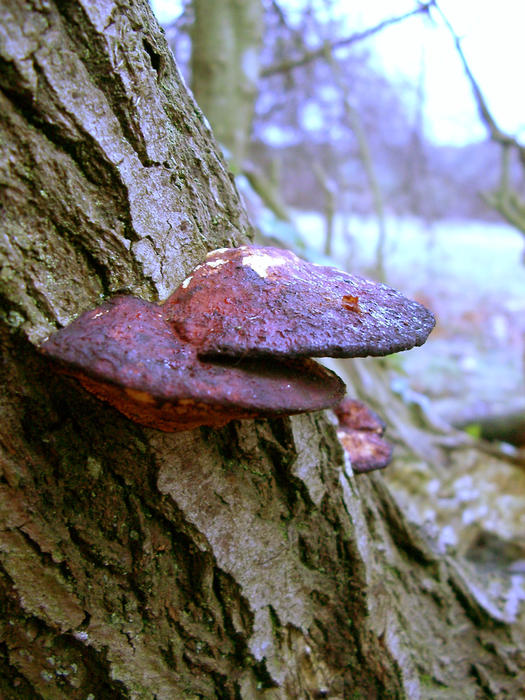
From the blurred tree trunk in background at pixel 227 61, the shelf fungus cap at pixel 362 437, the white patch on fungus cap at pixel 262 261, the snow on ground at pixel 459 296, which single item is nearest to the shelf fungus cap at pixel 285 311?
the white patch on fungus cap at pixel 262 261

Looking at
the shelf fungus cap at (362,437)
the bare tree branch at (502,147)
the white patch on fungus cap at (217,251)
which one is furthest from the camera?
the bare tree branch at (502,147)

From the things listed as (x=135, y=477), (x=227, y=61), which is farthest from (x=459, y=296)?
(x=135, y=477)

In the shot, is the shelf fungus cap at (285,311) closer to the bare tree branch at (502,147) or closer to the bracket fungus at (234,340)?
the bracket fungus at (234,340)

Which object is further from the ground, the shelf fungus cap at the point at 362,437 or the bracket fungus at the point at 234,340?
the bracket fungus at the point at 234,340

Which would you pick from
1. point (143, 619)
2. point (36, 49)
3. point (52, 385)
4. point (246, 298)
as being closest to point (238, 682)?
point (143, 619)

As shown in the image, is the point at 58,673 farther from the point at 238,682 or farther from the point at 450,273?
the point at 450,273
